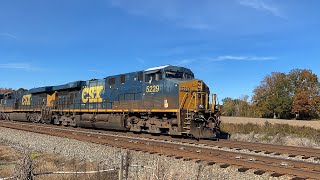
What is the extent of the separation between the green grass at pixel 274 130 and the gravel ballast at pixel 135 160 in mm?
10729

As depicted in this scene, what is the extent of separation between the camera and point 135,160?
32.0ft

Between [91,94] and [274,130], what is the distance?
12354 millimetres

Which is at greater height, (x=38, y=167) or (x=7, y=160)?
(x=38, y=167)

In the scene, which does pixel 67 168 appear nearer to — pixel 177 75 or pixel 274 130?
pixel 177 75

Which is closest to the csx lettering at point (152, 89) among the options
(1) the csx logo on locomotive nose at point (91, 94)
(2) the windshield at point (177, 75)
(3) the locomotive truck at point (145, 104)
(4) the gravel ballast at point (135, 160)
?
(3) the locomotive truck at point (145, 104)

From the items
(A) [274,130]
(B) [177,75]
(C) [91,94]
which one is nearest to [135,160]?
(B) [177,75]

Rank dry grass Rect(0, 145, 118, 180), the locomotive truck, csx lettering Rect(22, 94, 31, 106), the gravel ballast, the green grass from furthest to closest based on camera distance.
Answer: csx lettering Rect(22, 94, 31, 106), the green grass, the locomotive truck, the gravel ballast, dry grass Rect(0, 145, 118, 180)

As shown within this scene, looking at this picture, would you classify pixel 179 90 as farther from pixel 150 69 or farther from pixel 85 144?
pixel 85 144

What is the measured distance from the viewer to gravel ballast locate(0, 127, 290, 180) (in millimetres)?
7395

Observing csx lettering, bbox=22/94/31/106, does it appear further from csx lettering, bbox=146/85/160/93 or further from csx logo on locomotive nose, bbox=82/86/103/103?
csx lettering, bbox=146/85/160/93

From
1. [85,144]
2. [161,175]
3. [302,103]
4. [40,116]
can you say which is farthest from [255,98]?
[161,175]

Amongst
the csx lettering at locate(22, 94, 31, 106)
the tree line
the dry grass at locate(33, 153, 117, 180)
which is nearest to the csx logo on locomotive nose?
the dry grass at locate(33, 153, 117, 180)

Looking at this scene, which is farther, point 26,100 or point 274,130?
point 26,100

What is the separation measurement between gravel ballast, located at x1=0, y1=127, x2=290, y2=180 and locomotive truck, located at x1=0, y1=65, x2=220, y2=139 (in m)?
4.02
